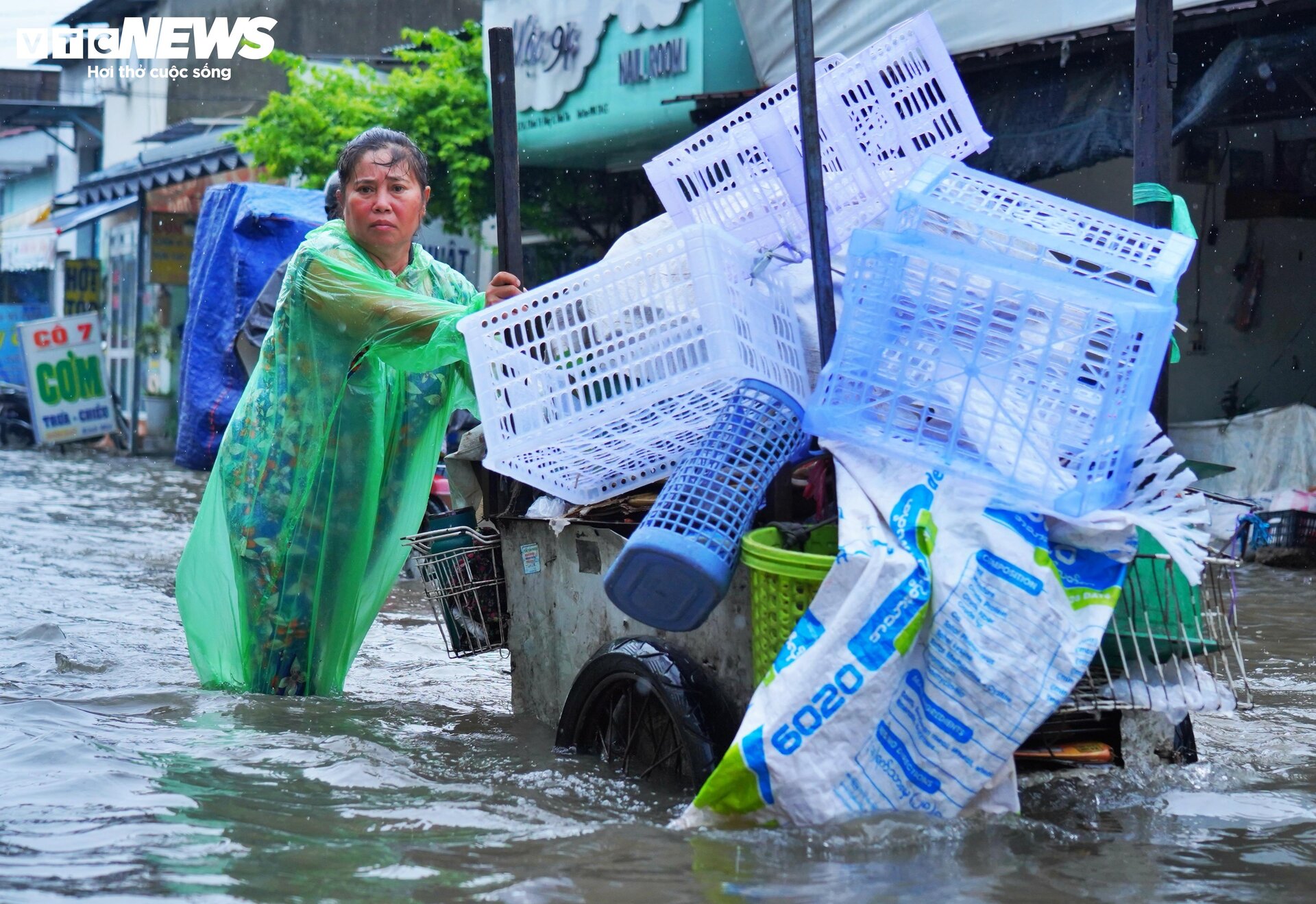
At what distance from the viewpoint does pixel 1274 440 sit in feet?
30.1

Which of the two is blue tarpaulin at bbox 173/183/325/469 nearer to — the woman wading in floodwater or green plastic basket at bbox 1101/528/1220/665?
the woman wading in floodwater

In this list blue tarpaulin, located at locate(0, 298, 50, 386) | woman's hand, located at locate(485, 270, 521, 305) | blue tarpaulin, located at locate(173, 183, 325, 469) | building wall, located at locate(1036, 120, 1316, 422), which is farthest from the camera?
blue tarpaulin, located at locate(0, 298, 50, 386)

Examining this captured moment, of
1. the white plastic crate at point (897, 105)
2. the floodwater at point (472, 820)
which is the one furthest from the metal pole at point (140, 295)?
the white plastic crate at point (897, 105)

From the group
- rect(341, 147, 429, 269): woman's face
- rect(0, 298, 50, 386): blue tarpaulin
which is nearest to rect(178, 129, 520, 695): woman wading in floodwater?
rect(341, 147, 429, 269): woman's face

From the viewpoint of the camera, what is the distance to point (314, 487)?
4.30 metres

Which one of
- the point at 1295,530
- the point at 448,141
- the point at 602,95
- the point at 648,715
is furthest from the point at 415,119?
the point at 648,715

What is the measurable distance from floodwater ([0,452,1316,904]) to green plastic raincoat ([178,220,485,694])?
0.19m

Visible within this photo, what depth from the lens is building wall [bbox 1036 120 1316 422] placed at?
9.98 m

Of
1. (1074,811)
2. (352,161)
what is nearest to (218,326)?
(352,161)

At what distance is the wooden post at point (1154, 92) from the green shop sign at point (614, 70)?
7.03 meters

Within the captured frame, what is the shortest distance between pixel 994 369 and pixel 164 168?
19.6 meters

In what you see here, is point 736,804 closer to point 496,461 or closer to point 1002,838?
point 1002,838

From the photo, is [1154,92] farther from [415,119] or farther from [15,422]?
[15,422]

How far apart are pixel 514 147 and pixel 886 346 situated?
1628 mm
